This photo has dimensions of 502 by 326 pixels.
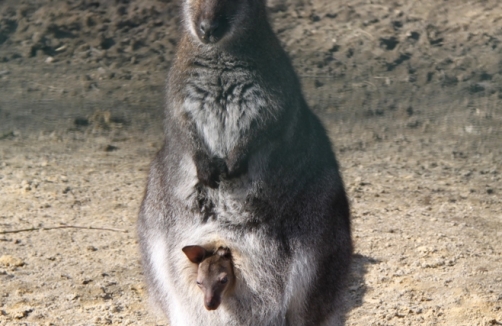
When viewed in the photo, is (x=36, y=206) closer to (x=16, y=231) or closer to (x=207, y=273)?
(x=16, y=231)

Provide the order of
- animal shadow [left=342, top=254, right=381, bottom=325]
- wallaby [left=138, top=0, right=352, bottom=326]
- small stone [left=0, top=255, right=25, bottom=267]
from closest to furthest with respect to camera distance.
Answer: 1. wallaby [left=138, top=0, right=352, bottom=326]
2. animal shadow [left=342, top=254, right=381, bottom=325]
3. small stone [left=0, top=255, right=25, bottom=267]

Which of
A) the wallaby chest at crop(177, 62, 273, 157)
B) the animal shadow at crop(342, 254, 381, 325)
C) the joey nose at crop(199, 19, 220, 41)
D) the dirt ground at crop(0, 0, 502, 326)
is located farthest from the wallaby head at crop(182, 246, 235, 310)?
the joey nose at crop(199, 19, 220, 41)

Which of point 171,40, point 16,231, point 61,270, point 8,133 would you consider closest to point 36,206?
point 16,231

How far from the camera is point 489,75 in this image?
610 cm

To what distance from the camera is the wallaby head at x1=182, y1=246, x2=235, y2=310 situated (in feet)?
9.61

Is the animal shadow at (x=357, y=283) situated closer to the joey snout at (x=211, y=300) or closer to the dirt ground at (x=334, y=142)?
the dirt ground at (x=334, y=142)

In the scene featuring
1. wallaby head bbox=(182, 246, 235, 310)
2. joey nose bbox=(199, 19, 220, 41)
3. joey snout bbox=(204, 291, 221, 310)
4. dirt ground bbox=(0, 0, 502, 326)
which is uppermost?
joey nose bbox=(199, 19, 220, 41)

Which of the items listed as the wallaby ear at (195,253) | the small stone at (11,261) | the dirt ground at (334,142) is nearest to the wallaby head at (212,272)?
the wallaby ear at (195,253)

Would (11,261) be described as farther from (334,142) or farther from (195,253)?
(334,142)

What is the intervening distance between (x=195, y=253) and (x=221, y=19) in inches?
34.3

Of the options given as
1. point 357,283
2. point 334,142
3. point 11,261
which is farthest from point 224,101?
point 334,142

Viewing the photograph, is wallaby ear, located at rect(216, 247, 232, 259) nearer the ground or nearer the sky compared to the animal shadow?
nearer the sky

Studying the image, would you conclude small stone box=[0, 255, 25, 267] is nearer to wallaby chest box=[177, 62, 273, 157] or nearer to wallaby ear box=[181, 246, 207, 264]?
wallaby ear box=[181, 246, 207, 264]

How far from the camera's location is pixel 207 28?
2967mm
